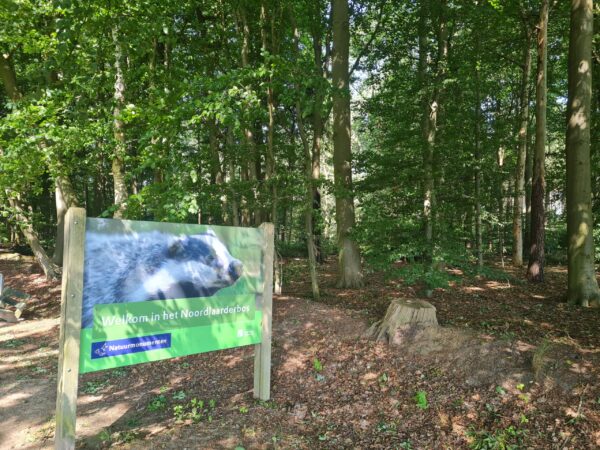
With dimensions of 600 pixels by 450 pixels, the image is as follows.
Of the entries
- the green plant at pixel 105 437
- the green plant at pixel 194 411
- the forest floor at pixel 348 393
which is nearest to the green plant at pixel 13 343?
the forest floor at pixel 348 393

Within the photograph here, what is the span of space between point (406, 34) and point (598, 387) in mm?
11852

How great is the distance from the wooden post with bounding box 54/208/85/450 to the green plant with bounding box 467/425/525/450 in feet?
11.5

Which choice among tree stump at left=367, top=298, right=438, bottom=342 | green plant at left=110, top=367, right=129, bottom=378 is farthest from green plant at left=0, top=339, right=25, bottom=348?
tree stump at left=367, top=298, right=438, bottom=342

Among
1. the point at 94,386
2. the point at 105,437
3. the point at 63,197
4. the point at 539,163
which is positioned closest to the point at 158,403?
the point at 105,437

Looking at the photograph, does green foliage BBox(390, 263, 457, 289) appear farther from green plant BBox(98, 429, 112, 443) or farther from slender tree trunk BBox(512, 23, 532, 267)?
slender tree trunk BBox(512, 23, 532, 267)

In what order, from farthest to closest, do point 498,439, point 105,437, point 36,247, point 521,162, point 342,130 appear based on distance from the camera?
1. point 521,162
2. point 36,247
3. point 342,130
4. point 105,437
5. point 498,439

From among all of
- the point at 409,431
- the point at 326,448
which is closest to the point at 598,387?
the point at 409,431

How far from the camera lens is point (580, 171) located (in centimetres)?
775

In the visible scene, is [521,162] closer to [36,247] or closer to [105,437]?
[105,437]

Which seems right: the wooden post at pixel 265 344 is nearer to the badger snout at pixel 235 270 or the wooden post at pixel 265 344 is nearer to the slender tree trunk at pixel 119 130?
the badger snout at pixel 235 270

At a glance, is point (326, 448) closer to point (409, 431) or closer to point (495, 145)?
point (409, 431)

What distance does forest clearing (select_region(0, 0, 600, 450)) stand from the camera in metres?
3.64

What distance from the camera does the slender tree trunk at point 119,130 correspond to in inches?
266

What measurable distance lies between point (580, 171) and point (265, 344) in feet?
23.8
